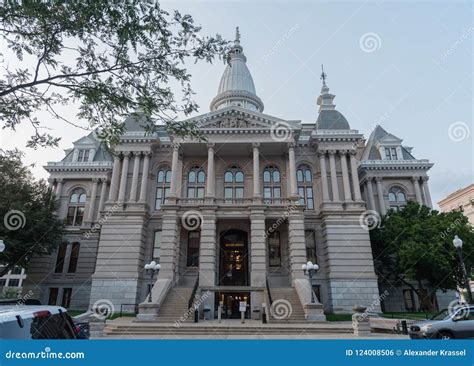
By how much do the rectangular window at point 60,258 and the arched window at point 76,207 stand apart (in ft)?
8.76

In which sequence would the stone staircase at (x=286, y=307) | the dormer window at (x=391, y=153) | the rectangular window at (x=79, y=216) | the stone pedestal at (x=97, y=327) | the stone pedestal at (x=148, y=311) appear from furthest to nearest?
the dormer window at (x=391, y=153), the rectangular window at (x=79, y=216), the stone staircase at (x=286, y=307), the stone pedestal at (x=148, y=311), the stone pedestal at (x=97, y=327)

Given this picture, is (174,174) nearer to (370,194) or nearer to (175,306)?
(175,306)

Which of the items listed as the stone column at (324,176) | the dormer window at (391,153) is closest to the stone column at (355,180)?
the stone column at (324,176)

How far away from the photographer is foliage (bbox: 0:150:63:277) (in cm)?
2461

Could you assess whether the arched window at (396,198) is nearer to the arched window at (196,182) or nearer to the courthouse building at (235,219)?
the courthouse building at (235,219)

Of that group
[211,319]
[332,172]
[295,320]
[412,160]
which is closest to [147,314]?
[211,319]

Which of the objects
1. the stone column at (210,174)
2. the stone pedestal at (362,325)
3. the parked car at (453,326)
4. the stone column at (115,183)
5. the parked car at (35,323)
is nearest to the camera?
the parked car at (35,323)

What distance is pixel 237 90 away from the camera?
4138cm

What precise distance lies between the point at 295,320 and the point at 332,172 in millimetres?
15072

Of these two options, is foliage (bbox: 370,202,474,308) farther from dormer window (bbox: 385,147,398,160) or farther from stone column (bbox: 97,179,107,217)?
stone column (bbox: 97,179,107,217)

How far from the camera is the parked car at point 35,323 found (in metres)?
3.78

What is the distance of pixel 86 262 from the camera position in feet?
105

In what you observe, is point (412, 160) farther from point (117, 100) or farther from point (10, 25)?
point (10, 25)

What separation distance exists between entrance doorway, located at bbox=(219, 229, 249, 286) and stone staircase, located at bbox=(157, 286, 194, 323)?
14.5ft
